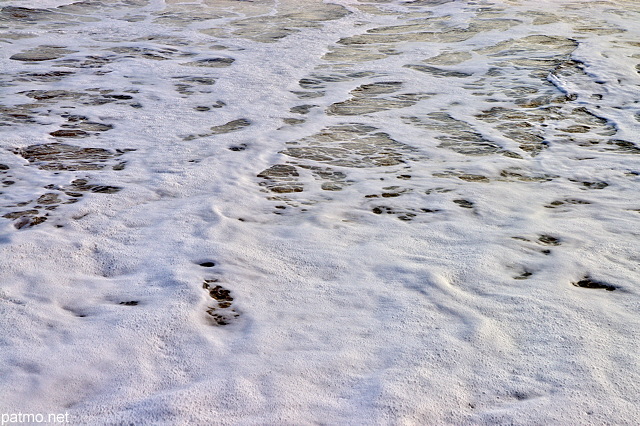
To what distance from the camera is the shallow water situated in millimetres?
2023

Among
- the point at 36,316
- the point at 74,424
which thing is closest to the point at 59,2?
the point at 36,316

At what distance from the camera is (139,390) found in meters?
1.98

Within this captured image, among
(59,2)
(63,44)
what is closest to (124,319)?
(63,44)

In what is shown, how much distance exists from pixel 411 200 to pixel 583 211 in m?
0.93

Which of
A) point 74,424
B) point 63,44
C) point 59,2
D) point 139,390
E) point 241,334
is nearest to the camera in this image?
point 74,424

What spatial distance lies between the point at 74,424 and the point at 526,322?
1603mm

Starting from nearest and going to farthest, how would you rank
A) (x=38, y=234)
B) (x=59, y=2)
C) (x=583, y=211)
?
(x=38, y=234) → (x=583, y=211) → (x=59, y=2)

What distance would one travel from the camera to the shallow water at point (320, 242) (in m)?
2.02

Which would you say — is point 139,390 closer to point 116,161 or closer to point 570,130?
point 116,161

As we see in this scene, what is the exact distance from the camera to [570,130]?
16.3ft

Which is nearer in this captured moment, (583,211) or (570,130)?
(583,211)

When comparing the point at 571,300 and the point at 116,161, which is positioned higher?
the point at 571,300

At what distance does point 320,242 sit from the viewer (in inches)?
121

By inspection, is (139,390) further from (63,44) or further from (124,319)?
(63,44)
